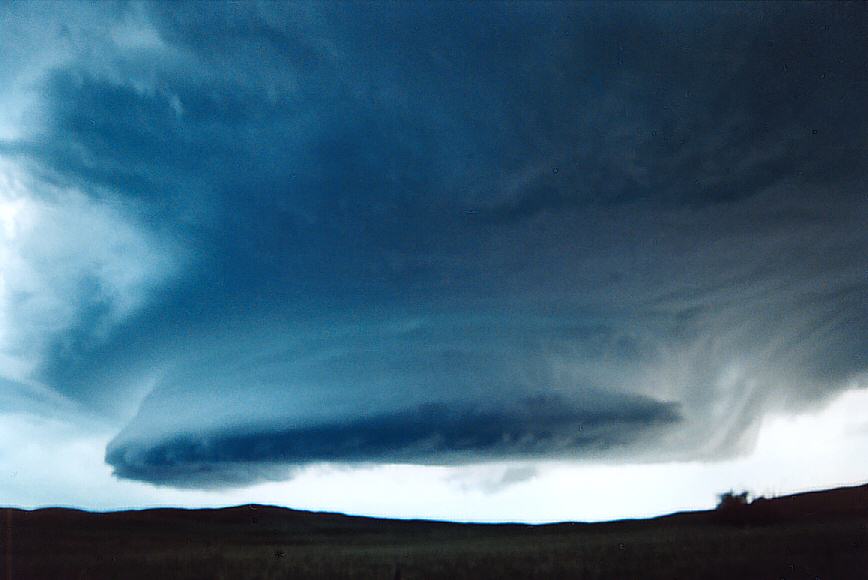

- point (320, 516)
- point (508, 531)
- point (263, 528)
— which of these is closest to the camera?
point (508, 531)

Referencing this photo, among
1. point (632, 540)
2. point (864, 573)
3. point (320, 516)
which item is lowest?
point (864, 573)

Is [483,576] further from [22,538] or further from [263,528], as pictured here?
[263,528]

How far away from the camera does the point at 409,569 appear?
72.1ft

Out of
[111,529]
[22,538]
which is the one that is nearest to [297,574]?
[22,538]

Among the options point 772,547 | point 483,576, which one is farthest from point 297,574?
point 772,547

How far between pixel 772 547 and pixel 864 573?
189 inches

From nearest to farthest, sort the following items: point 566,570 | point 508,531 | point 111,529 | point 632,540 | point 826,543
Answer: point 566,570, point 826,543, point 632,540, point 111,529, point 508,531

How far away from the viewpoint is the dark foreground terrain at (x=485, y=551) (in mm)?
20828

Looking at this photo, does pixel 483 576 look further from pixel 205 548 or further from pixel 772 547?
pixel 205 548

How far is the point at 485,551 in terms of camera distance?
26500 mm

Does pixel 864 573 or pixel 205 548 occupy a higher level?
pixel 205 548

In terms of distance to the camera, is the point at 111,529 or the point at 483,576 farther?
the point at 111,529

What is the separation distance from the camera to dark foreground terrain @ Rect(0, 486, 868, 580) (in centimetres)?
2083

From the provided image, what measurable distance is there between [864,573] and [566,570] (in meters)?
7.98
